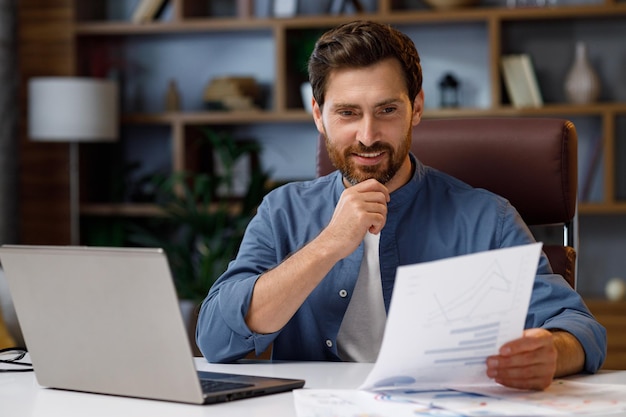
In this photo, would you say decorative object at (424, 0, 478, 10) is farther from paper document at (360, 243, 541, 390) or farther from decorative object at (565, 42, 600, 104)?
paper document at (360, 243, 541, 390)

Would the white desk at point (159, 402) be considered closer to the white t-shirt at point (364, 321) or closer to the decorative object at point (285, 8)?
the white t-shirt at point (364, 321)

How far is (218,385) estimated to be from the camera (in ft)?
4.54

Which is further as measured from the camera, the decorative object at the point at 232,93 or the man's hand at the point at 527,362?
the decorative object at the point at 232,93

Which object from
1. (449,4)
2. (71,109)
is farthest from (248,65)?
(449,4)

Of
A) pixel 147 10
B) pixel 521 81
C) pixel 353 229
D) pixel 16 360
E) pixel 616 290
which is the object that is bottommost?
pixel 616 290

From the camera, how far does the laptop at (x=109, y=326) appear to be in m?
1.25

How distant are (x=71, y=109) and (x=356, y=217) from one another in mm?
2792

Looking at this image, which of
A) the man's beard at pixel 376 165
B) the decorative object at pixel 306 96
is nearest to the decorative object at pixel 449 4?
the decorative object at pixel 306 96

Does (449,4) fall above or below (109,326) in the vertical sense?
above

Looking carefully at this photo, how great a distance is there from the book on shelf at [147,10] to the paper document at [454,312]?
344 centimetres

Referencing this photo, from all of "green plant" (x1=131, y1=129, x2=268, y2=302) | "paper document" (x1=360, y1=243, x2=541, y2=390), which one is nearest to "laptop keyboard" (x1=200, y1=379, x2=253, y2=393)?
"paper document" (x1=360, y1=243, x2=541, y2=390)

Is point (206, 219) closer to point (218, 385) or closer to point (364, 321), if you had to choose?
point (364, 321)

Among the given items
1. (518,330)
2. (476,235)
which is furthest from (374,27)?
(518,330)

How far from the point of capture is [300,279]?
168 centimetres
